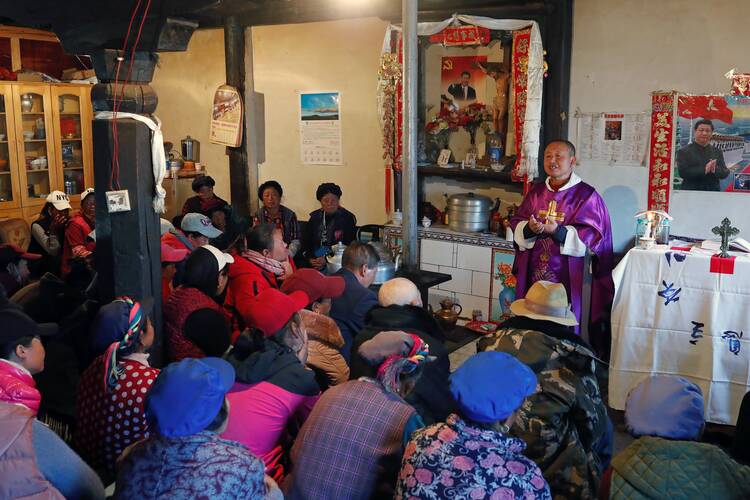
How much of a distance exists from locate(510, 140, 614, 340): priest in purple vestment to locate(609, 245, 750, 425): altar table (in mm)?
513

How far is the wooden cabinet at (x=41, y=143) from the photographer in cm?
869

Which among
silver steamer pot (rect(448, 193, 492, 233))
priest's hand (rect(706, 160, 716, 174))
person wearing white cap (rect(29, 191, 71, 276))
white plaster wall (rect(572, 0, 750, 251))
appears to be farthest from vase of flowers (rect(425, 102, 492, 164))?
person wearing white cap (rect(29, 191, 71, 276))

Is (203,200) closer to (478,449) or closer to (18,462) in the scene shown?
(18,462)

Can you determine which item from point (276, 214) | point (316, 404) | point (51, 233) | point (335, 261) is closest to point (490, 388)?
point (316, 404)

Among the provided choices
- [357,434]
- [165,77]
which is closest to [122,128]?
[357,434]

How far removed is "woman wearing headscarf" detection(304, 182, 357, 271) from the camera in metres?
6.93

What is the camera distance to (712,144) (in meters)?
5.45

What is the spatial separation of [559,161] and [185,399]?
3737 millimetres

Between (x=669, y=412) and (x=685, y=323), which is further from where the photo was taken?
(x=685, y=323)

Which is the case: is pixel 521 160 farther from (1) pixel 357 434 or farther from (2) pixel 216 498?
(2) pixel 216 498

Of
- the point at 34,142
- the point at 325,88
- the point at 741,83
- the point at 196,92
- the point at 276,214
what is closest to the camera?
the point at 741,83

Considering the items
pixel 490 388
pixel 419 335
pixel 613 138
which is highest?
pixel 613 138

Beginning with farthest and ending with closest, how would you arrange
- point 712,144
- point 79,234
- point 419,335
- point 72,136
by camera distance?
point 72,136 < point 79,234 < point 712,144 < point 419,335

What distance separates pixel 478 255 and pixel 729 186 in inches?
80.1
